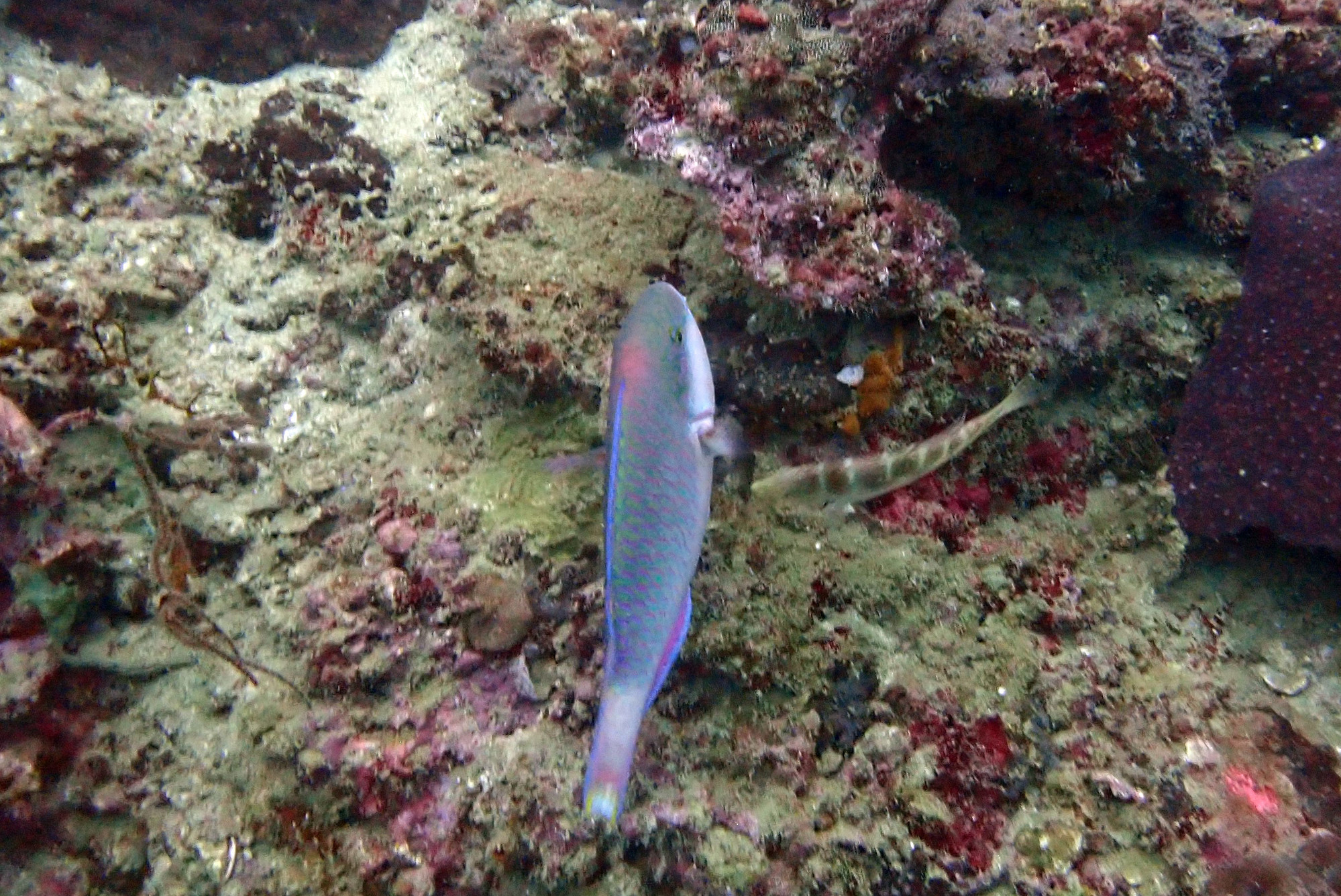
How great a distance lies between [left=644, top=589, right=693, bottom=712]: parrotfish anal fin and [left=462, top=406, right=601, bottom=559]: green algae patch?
126cm

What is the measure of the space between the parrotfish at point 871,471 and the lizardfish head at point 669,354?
113 cm

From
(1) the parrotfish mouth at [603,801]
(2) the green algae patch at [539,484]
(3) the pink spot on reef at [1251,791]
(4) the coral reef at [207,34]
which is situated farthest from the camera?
(4) the coral reef at [207,34]

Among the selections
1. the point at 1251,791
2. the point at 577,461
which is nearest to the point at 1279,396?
the point at 1251,791

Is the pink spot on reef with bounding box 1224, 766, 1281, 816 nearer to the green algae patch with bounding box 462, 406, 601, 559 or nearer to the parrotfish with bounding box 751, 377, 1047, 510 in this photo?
the parrotfish with bounding box 751, 377, 1047, 510

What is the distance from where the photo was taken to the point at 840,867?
266 cm

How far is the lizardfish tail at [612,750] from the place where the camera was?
1.82 metres

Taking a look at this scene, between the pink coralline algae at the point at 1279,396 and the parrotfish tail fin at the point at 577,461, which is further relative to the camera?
the pink coralline algae at the point at 1279,396

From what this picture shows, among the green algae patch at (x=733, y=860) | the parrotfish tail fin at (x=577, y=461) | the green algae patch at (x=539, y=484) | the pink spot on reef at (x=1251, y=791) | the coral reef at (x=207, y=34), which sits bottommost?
the green algae patch at (x=733, y=860)

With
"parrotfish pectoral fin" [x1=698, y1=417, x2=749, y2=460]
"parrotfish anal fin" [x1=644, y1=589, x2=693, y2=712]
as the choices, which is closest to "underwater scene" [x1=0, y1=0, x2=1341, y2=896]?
"parrotfish pectoral fin" [x1=698, y1=417, x2=749, y2=460]

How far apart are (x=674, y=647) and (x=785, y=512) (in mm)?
1360

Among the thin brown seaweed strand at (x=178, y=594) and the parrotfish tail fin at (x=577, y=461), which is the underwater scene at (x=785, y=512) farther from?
the parrotfish tail fin at (x=577, y=461)

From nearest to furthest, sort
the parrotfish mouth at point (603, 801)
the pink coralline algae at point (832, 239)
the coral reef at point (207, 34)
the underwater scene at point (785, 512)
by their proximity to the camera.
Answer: the parrotfish mouth at point (603, 801) → the underwater scene at point (785, 512) → the pink coralline algae at point (832, 239) → the coral reef at point (207, 34)

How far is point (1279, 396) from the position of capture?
10.1ft

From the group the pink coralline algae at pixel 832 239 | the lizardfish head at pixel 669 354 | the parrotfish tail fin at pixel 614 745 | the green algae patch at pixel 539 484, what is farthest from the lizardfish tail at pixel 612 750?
the pink coralline algae at pixel 832 239
